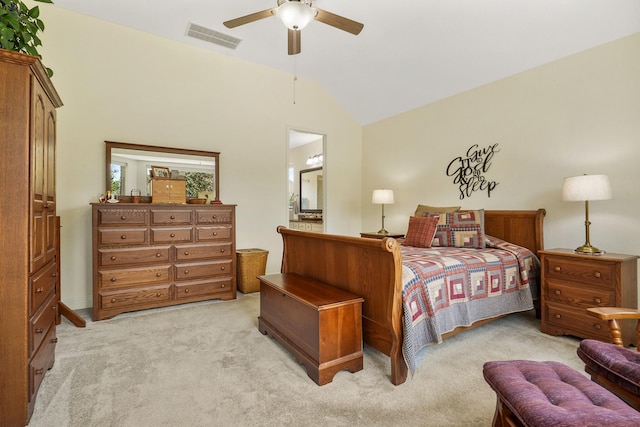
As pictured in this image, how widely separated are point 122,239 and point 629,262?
15.0ft

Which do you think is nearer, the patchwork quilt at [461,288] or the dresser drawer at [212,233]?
the patchwork quilt at [461,288]

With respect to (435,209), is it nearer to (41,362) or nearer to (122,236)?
(122,236)

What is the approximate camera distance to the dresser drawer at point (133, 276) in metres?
3.13

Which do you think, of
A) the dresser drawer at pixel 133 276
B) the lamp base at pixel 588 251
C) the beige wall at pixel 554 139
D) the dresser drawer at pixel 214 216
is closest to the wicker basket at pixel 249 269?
the dresser drawer at pixel 214 216

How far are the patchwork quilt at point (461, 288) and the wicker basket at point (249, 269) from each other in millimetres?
2213

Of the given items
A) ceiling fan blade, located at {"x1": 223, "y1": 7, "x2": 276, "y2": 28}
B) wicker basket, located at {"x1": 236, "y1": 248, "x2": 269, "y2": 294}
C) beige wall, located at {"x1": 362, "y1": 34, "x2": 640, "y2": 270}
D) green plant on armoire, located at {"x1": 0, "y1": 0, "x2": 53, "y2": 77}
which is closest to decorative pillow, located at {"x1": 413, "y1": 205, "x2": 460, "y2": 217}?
beige wall, located at {"x1": 362, "y1": 34, "x2": 640, "y2": 270}

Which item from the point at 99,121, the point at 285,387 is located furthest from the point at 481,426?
the point at 99,121

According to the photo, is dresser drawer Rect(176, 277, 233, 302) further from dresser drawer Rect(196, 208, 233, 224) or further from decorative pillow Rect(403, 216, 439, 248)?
decorative pillow Rect(403, 216, 439, 248)

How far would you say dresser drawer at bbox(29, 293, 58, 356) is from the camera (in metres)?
1.65

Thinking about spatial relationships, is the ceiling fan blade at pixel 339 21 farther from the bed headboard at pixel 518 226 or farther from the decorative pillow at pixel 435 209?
the bed headboard at pixel 518 226

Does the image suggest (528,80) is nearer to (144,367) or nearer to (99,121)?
(144,367)

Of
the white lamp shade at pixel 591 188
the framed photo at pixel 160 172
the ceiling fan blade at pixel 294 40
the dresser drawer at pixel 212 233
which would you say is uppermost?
the ceiling fan blade at pixel 294 40

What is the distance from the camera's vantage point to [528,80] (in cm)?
344

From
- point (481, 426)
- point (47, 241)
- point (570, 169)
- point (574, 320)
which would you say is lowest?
point (481, 426)
